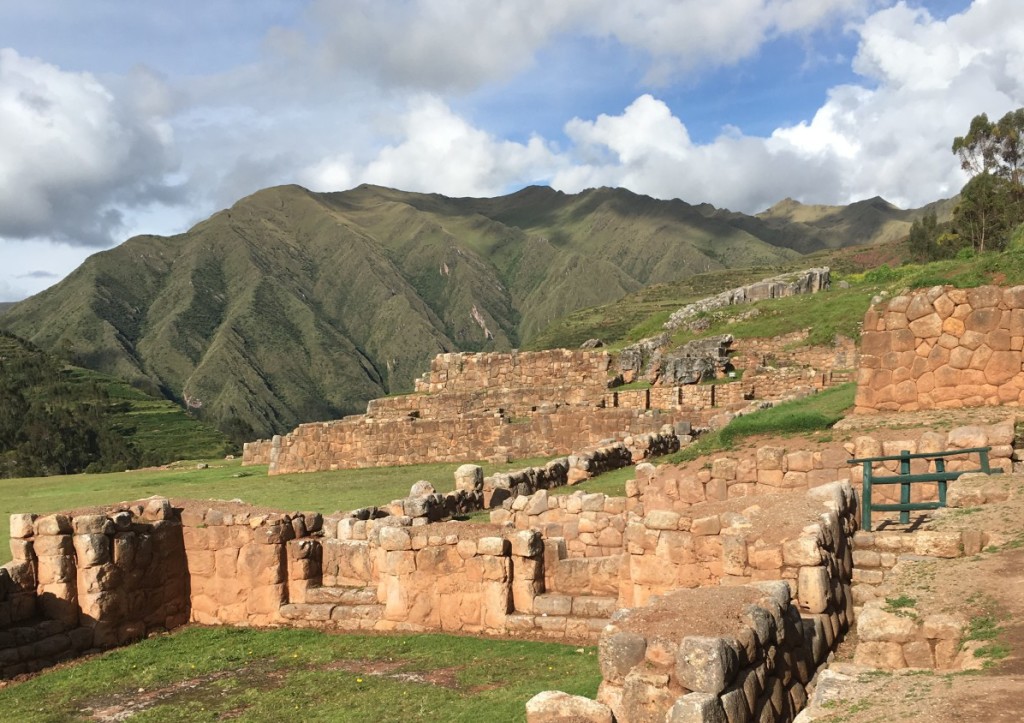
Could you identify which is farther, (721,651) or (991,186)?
(991,186)

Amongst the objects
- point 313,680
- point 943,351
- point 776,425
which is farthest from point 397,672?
point 943,351

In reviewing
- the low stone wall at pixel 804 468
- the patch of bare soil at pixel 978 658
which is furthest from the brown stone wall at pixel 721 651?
the low stone wall at pixel 804 468

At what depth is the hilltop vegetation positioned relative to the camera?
257 feet

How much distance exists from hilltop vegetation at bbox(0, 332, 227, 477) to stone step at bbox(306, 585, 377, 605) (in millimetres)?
60220

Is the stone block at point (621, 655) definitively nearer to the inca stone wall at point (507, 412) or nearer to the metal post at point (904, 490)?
the metal post at point (904, 490)

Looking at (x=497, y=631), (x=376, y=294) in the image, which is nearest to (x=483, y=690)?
(x=497, y=631)

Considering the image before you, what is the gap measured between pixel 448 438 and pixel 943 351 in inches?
758

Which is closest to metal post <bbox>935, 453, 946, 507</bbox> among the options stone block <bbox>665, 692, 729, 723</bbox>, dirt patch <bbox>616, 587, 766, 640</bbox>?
dirt patch <bbox>616, 587, 766, 640</bbox>

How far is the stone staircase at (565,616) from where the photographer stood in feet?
38.1

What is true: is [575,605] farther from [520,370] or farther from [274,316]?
[274,316]

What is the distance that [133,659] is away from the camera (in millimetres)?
12102

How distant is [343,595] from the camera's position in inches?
537

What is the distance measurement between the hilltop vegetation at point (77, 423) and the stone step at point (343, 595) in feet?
198

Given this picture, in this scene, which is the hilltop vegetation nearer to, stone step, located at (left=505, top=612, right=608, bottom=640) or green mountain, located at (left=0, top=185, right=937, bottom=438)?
green mountain, located at (left=0, top=185, right=937, bottom=438)
